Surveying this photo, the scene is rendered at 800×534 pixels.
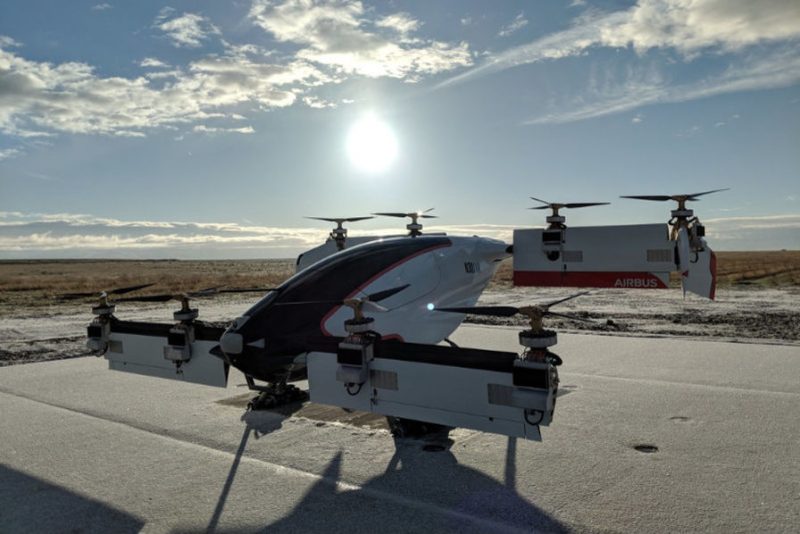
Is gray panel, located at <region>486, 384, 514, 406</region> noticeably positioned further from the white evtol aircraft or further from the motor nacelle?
the motor nacelle

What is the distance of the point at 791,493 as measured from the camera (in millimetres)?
6070

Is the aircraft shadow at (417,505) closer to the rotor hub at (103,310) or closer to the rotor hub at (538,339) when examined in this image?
the rotor hub at (538,339)

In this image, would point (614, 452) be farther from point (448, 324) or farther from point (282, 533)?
point (282, 533)

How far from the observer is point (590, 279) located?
839cm

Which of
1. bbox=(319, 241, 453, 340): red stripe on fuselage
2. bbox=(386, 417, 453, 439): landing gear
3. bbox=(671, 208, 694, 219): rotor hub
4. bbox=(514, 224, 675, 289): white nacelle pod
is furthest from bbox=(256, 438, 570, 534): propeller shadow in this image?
bbox=(671, 208, 694, 219): rotor hub

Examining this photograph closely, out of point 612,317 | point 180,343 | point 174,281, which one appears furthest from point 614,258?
point 174,281

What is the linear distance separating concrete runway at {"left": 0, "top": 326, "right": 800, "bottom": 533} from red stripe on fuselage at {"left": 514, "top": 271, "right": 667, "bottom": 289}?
2133 millimetres

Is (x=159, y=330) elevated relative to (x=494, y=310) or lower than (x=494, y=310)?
lower

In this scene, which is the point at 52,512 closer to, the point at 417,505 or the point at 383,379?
the point at 383,379

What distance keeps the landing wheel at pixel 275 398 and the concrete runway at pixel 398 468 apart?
0.39 meters

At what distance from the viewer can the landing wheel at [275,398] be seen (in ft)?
32.1

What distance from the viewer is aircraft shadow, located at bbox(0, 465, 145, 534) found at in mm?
5574

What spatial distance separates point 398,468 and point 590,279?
3.92 metres

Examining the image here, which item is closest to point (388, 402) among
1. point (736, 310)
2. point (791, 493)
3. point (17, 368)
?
point (791, 493)
